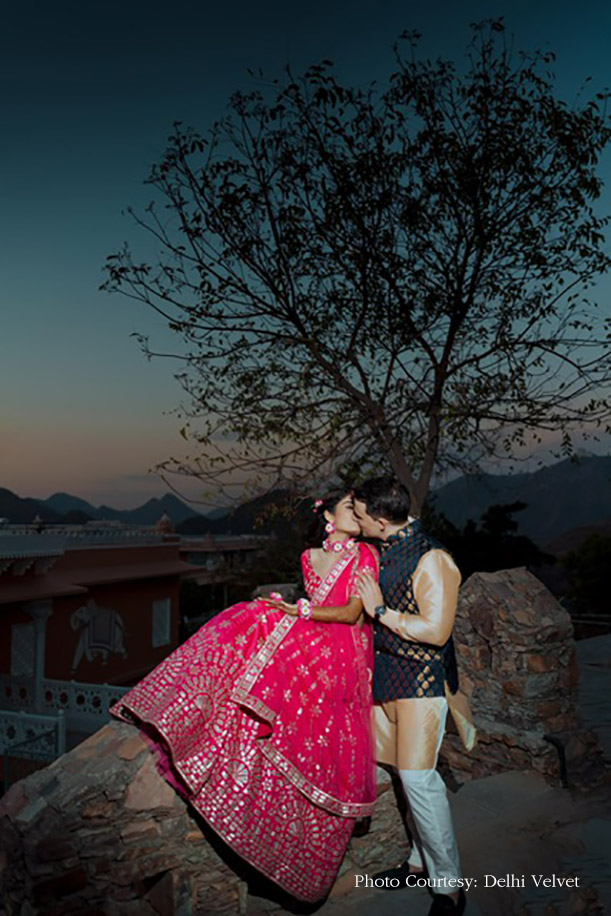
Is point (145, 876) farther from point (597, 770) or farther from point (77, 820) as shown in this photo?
point (597, 770)

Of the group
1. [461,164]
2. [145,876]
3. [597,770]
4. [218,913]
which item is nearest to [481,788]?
[597,770]

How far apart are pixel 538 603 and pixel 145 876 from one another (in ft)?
11.7

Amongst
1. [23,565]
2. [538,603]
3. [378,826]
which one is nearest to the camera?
[378,826]

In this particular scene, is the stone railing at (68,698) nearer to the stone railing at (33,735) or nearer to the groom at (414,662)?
the stone railing at (33,735)

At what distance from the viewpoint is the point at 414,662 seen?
3309mm

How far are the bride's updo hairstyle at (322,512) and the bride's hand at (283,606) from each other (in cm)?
46

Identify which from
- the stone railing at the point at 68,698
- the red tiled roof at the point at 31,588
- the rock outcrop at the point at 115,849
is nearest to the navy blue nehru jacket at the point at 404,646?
the rock outcrop at the point at 115,849

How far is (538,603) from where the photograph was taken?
18.3 feet

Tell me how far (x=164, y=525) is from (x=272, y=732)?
658 inches

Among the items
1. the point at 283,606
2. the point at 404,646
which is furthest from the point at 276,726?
the point at 404,646

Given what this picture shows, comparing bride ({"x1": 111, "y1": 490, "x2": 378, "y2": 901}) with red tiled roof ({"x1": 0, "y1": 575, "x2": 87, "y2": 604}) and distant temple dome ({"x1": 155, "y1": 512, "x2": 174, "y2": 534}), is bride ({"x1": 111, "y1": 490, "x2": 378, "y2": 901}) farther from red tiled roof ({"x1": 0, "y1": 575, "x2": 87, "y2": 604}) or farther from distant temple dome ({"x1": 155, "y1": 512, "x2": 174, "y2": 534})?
distant temple dome ({"x1": 155, "y1": 512, "x2": 174, "y2": 534})

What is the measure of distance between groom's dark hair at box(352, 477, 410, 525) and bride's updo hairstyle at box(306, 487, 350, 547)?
0.73 feet

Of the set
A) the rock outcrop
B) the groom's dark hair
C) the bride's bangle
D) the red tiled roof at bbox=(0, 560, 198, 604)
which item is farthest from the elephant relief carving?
the groom's dark hair

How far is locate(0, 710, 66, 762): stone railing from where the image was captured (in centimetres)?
836
